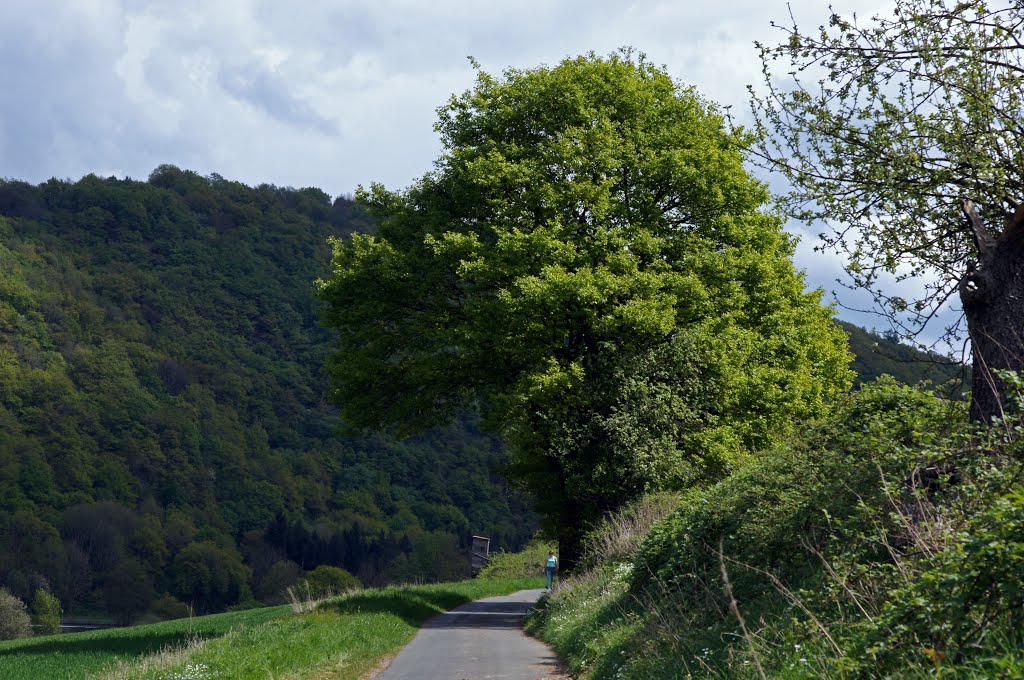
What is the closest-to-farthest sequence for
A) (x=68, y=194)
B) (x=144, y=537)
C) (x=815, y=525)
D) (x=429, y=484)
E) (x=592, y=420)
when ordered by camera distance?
(x=815, y=525)
(x=592, y=420)
(x=144, y=537)
(x=429, y=484)
(x=68, y=194)

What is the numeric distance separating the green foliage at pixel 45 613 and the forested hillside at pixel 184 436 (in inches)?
190

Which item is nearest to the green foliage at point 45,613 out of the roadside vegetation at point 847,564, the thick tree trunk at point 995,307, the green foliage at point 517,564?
the green foliage at point 517,564

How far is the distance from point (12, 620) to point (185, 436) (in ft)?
146

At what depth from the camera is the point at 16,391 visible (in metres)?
98.7

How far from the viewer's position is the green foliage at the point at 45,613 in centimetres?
7862

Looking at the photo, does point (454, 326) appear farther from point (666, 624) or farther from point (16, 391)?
point (16, 391)

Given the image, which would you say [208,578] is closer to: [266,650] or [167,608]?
[167,608]

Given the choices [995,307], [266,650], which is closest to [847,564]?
[995,307]

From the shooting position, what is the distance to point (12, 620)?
6438 centimetres

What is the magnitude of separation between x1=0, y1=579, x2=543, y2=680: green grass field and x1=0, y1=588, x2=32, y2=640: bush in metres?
40.1

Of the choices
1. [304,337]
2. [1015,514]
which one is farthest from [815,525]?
[304,337]

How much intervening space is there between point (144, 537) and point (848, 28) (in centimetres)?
9816

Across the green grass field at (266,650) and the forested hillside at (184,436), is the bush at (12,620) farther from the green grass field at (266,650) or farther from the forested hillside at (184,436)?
the green grass field at (266,650)

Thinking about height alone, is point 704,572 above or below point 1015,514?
below
